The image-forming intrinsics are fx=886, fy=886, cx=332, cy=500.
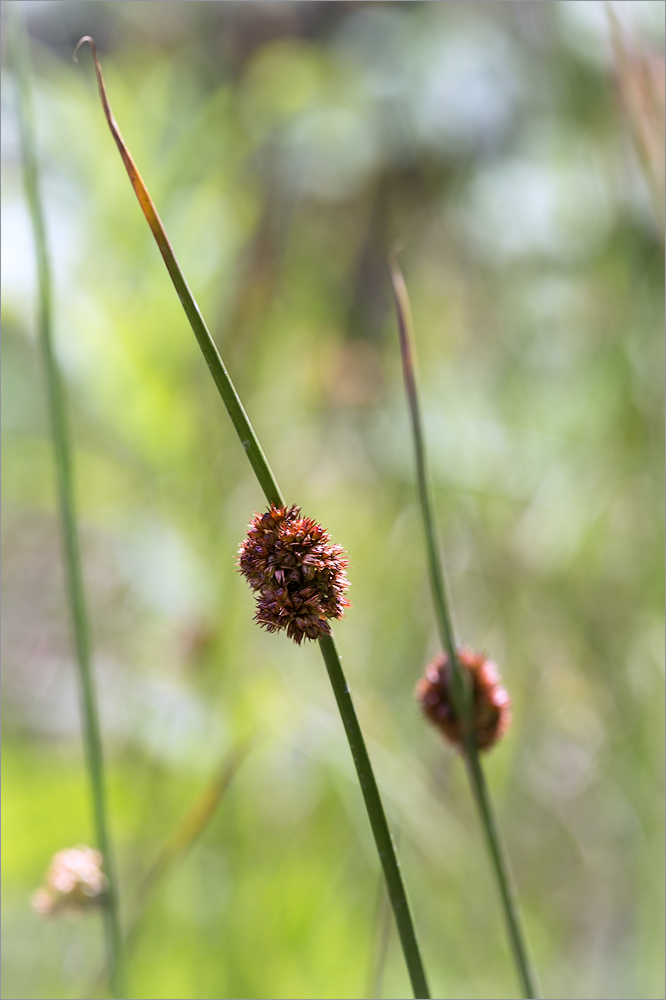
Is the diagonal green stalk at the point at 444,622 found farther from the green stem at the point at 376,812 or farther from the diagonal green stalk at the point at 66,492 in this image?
the diagonal green stalk at the point at 66,492

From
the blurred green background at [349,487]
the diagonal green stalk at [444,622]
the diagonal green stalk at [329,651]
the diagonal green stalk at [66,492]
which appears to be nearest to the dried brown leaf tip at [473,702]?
the diagonal green stalk at [444,622]

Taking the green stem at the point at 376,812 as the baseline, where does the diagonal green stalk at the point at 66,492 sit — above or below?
above

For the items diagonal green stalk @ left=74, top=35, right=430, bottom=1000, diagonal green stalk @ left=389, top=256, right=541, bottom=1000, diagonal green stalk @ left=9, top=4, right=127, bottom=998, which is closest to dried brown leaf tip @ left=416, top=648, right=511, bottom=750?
diagonal green stalk @ left=389, top=256, right=541, bottom=1000

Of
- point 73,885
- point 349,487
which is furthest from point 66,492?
point 349,487

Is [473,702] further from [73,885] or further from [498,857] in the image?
[73,885]

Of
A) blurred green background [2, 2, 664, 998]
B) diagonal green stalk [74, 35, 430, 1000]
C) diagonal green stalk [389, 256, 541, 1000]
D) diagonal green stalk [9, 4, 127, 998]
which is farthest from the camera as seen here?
blurred green background [2, 2, 664, 998]

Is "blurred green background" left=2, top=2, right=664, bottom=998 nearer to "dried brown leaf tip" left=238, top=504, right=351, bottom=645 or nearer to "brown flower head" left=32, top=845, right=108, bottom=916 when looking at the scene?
"brown flower head" left=32, top=845, right=108, bottom=916

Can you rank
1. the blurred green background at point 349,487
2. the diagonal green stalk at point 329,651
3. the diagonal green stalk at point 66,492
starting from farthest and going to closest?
1. the blurred green background at point 349,487
2. the diagonal green stalk at point 66,492
3. the diagonal green stalk at point 329,651
